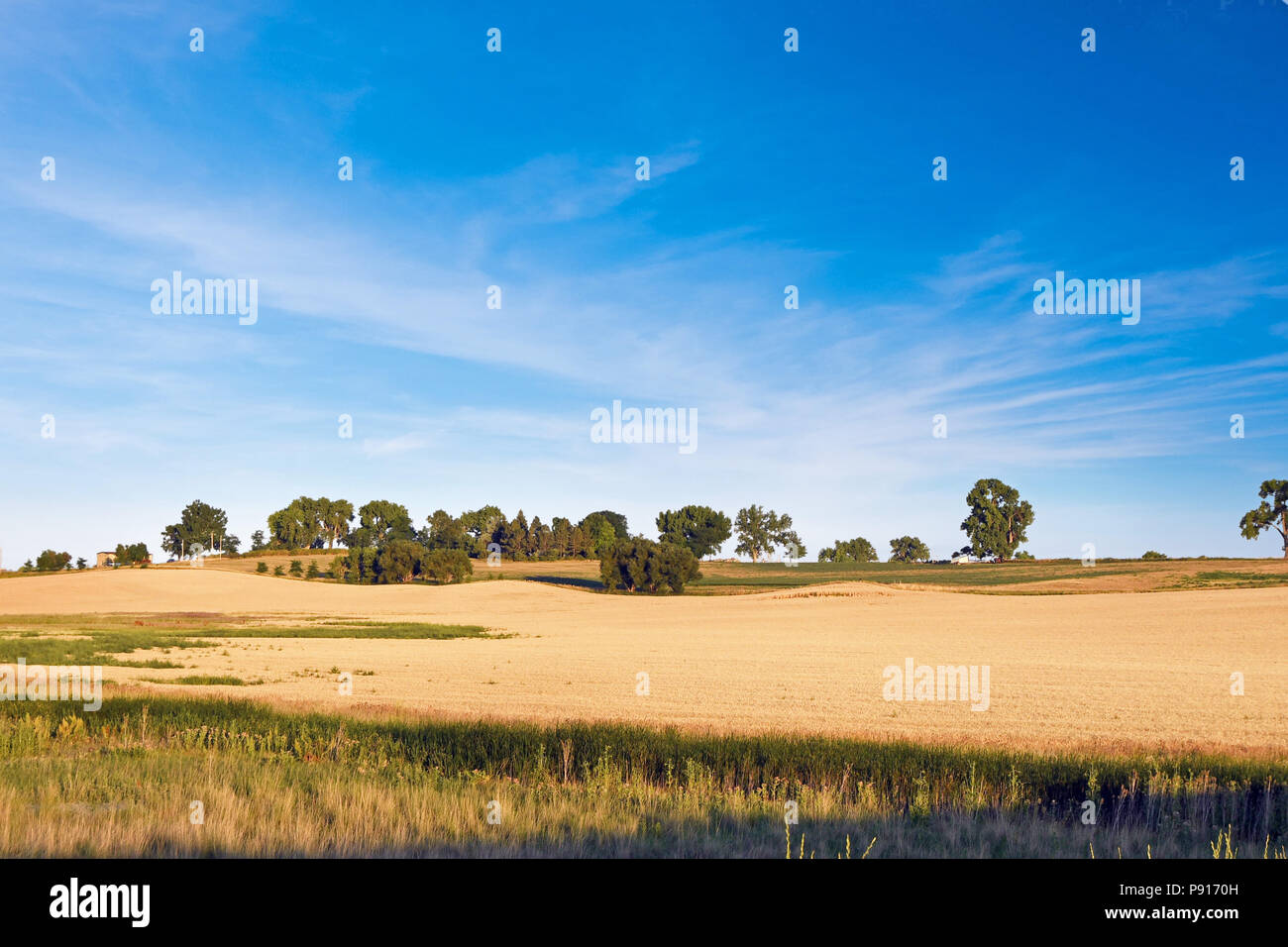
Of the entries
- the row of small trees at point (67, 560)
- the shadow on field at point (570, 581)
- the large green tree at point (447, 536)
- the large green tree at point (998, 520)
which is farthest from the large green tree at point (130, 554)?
the large green tree at point (998, 520)

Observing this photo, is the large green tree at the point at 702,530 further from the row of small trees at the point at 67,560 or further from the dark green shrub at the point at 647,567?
the row of small trees at the point at 67,560

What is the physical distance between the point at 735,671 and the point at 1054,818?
2959 cm

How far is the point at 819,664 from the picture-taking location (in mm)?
46969

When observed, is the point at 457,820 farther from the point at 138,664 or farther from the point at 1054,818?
the point at 138,664

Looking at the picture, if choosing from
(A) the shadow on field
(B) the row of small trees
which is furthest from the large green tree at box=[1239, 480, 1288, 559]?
(B) the row of small trees

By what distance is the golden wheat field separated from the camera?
26.7 m

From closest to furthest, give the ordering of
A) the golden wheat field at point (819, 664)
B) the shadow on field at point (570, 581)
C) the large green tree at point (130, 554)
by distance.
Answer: the golden wheat field at point (819, 664)
the shadow on field at point (570, 581)
the large green tree at point (130, 554)

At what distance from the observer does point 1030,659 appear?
4791 cm

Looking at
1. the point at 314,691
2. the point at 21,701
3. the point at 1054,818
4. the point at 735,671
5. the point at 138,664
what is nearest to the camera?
the point at 1054,818

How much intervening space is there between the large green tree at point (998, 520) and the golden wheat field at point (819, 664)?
3712 inches

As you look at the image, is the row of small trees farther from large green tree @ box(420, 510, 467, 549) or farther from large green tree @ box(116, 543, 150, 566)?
large green tree @ box(420, 510, 467, 549)

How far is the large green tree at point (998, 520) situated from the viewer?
192 metres
